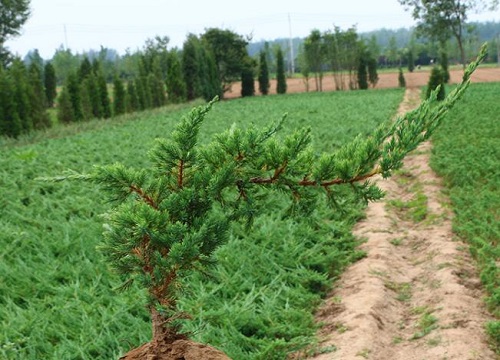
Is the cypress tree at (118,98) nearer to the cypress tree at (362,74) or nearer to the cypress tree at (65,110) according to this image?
the cypress tree at (65,110)

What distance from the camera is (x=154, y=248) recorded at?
1.77 m

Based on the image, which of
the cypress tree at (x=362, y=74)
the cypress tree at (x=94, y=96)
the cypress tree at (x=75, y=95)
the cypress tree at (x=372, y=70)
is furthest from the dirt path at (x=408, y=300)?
the cypress tree at (x=372, y=70)

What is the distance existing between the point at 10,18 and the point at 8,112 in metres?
27.2

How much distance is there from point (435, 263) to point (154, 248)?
4712 mm

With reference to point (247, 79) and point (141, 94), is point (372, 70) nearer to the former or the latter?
A: point (247, 79)

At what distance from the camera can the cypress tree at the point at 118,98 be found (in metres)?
29.7

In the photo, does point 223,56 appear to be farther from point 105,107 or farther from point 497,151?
point 497,151

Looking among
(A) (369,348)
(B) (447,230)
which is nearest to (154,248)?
(A) (369,348)

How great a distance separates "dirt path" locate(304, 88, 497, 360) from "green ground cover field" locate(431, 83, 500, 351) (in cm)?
15

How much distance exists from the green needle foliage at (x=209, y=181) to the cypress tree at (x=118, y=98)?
28.9 metres

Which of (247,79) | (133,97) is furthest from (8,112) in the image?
(247,79)

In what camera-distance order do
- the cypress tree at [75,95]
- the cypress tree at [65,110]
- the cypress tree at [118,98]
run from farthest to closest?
the cypress tree at [118,98] → the cypress tree at [75,95] → the cypress tree at [65,110]

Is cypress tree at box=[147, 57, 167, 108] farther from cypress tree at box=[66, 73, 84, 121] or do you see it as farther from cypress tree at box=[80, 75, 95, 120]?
cypress tree at box=[66, 73, 84, 121]

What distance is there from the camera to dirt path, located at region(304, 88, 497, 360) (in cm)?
414
